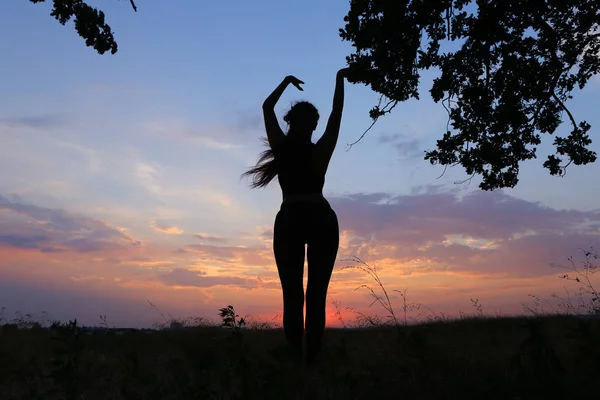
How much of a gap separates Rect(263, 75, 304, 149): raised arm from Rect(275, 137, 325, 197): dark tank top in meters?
0.09

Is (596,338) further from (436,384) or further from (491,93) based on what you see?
(491,93)

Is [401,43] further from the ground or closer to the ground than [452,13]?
closer to the ground

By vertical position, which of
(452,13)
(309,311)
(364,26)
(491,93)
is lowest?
(309,311)

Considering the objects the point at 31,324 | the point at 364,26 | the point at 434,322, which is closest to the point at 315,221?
the point at 364,26

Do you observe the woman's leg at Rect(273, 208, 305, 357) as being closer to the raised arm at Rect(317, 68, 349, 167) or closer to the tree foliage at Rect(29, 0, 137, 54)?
the raised arm at Rect(317, 68, 349, 167)

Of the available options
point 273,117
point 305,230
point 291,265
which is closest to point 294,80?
point 273,117

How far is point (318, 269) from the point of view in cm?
559

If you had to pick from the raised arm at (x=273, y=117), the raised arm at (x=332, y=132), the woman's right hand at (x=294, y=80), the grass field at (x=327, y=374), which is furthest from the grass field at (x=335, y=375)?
the woman's right hand at (x=294, y=80)

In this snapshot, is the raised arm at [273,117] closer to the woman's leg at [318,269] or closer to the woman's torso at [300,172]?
the woman's torso at [300,172]

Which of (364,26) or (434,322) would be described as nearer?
(364,26)

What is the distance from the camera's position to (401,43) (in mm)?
8539

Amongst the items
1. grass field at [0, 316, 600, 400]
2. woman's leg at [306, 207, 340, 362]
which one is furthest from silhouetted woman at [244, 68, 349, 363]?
grass field at [0, 316, 600, 400]

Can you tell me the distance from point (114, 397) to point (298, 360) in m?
1.80

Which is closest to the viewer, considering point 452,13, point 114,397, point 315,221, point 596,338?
point 596,338
